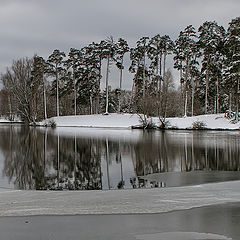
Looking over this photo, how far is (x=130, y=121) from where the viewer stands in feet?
160

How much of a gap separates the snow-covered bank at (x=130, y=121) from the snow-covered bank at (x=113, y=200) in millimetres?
32784

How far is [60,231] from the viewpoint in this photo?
5.39 metres

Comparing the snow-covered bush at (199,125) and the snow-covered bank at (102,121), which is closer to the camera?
the snow-covered bush at (199,125)

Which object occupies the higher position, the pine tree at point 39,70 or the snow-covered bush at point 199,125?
the pine tree at point 39,70

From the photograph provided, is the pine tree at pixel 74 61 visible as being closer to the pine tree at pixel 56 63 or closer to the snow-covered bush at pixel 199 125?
the pine tree at pixel 56 63

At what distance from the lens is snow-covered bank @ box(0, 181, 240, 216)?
6773mm

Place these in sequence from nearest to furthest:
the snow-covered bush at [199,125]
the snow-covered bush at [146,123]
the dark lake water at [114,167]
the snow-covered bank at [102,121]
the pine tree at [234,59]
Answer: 1. the dark lake water at [114,167]
2. the pine tree at [234,59]
3. the snow-covered bush at [199,125]
4. the snow-covered bush at [146,123]
5. the snow-covered bank at [102,121]

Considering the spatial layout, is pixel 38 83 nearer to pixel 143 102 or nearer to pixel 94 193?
pixel 143 102

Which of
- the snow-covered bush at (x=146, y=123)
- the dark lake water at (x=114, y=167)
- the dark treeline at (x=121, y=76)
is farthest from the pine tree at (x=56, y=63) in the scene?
the dark lake water at (x=114, y=167)

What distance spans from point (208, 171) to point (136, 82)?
4583 centimetres

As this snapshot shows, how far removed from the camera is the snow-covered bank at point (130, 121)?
41.1 metres

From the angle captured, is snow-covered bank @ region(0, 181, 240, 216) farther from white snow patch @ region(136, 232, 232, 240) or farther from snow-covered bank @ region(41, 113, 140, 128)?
snow-covered bank @ region(41, 113, 140, 128)

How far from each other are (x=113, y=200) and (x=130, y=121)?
40954 mm

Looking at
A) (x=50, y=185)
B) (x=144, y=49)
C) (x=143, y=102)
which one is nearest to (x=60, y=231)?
(x=50, y=185)
